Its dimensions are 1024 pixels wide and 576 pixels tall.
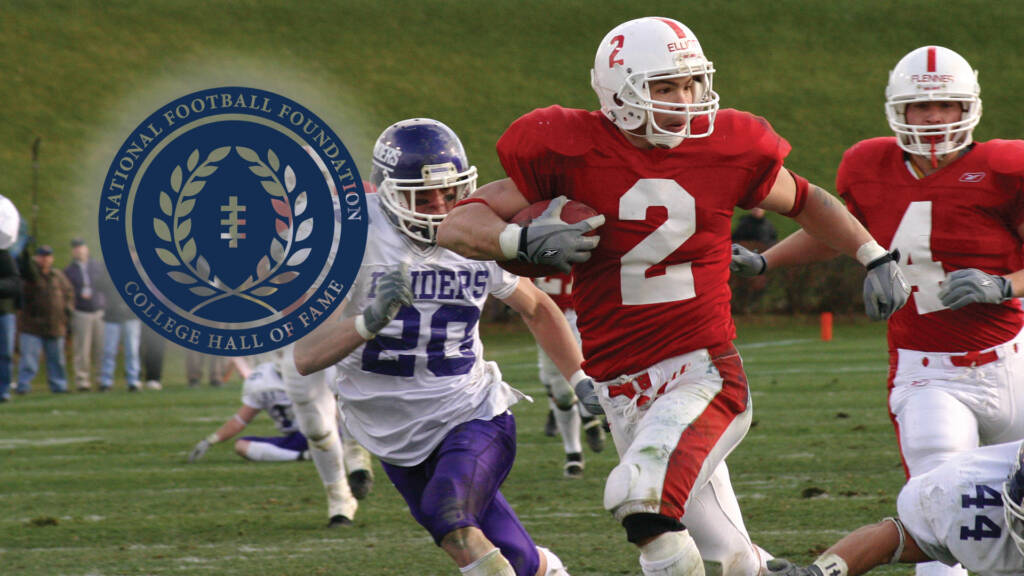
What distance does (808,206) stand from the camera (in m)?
3.99

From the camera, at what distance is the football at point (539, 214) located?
3549mm

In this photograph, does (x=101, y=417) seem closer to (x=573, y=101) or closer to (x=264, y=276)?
(x=264, y=276)

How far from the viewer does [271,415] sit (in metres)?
8.86

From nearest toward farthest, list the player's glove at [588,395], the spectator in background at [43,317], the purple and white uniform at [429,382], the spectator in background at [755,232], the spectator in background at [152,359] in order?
the player's glove at [588,395]
the purple and white uniform at [429,382]
the spectator in background at [755,232]
the spectator in background at [43,317]
the spectator in background at [152,359]

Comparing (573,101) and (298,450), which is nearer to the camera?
(298,450)

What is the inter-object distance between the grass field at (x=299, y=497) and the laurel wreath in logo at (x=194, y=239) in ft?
3.67

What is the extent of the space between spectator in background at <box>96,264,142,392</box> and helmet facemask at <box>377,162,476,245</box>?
423 inches

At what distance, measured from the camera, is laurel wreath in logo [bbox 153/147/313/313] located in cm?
621

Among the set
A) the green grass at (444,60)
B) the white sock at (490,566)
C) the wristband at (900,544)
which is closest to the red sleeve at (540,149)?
the white sock at (490,566)

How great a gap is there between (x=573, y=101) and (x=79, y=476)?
33.6 metres

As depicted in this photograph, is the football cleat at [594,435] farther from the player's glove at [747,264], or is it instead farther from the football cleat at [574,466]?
the player's glove at [747,264]

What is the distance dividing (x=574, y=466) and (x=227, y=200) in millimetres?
2388

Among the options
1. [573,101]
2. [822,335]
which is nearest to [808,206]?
[822,335]

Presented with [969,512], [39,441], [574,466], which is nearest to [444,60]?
[39,441]
